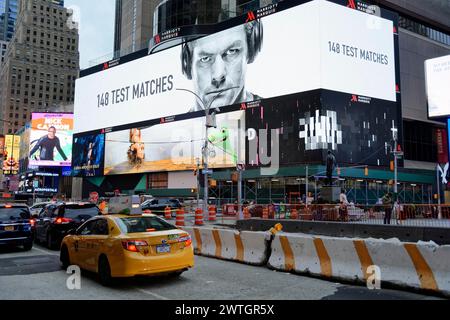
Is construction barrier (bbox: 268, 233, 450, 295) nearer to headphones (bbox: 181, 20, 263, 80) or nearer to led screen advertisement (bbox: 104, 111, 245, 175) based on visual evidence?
led screen advertisement (bbox: 104, 111, 245, 175)

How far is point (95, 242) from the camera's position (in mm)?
9648

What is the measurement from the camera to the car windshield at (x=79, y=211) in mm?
15586

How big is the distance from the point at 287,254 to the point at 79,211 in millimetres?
8326

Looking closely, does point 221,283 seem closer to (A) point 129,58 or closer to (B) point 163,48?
(B) point 163,48

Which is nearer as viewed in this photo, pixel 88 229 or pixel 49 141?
pixel 88 229

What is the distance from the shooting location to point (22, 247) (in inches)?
632

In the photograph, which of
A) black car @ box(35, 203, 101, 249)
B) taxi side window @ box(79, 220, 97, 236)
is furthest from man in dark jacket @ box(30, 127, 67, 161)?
taxi side window @ box(79, 220, 97, 236)

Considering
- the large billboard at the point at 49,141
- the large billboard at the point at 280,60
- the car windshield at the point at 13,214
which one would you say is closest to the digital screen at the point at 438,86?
the large billboard at the point at 280,60

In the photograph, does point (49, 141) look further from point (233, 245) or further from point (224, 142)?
point (233, 245)

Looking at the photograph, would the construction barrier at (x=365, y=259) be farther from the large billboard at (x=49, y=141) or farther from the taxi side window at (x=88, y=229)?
the large billboard at (x=49, y=141)

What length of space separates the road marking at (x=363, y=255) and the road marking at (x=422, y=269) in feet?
2.73

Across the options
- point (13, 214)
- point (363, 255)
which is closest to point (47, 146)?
point (13, 214)
